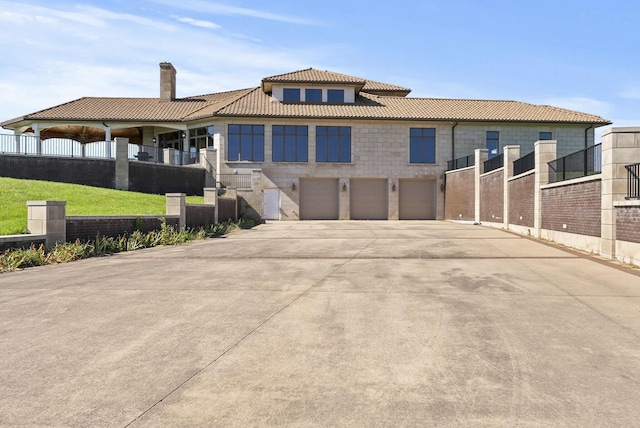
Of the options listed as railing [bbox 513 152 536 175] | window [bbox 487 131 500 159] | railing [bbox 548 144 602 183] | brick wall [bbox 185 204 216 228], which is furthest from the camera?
window [bbox 487 131 500 159]

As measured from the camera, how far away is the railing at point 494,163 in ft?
85.4

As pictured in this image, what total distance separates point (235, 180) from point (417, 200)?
14.7 m

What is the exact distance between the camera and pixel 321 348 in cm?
564

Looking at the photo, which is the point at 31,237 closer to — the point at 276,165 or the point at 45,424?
the point at 45,424

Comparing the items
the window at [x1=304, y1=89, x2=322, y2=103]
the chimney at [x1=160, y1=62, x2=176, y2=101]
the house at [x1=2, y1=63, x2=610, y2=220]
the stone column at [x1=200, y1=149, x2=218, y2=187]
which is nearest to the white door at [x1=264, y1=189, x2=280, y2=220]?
the house at [x1=2, y1=63, x2=610, y2=220]

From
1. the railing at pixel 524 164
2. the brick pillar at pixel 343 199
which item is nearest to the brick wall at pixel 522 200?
the railing at pixel 524 164

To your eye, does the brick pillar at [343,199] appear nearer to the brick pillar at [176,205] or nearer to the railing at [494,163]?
the railing at [494,163]

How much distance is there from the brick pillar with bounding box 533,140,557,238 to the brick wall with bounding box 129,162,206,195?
23.5 m

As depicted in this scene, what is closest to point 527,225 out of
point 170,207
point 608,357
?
point 170,207

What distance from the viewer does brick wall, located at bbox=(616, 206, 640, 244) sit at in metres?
12.2

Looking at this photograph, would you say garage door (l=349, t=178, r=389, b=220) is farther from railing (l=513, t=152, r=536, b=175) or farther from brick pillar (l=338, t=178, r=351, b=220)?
railing (l=513, t=152, r=536, b=175)

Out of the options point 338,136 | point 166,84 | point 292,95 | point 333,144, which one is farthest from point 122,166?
point 166,84

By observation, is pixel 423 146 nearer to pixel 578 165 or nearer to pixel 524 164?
pixel 524 164

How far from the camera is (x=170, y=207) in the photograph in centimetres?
2070
